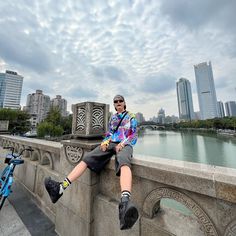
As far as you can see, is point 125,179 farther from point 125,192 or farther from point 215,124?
point 215,124

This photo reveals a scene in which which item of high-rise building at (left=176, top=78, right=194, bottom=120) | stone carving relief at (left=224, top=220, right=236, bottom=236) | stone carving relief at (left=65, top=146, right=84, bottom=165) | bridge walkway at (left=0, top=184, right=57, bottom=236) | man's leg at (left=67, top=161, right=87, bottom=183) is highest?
high-rise building at (left=176, top=78, right=194, bottom=120)

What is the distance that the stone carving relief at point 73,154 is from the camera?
1846mm

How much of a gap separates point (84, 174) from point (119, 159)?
0.70 meters

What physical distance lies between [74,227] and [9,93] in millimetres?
86408

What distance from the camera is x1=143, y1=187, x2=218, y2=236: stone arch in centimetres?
96

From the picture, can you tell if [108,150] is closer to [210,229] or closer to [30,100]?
[210,229]

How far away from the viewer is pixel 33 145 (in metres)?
3.07

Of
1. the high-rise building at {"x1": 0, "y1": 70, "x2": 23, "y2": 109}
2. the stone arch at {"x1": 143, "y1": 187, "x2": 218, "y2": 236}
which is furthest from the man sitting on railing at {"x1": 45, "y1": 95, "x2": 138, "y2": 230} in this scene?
the high-rise building at {"x1": 0, "y1": 70, "x2": 23, "y2": 109}

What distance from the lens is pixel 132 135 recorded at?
1669 mm

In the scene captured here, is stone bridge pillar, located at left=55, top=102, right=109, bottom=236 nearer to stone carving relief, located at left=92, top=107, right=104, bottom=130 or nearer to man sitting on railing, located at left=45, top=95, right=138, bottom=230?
stone carving relief, located at left=92, top=107, right=104, bottom=130

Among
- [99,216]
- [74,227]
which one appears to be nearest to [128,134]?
[99,216]

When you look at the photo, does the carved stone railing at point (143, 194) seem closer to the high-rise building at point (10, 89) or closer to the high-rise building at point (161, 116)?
the high-rise building at point (10, 89)

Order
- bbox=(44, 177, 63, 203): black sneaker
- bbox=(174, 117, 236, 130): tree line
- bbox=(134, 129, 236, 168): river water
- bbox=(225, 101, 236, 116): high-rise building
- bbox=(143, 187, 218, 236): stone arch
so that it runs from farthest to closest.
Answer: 1. bbox=(225, 101, 236, 116): high-rise building
2. bbox=(174, 117, 236, 130): tree line
3. bbox=(134, 129, 236, 168): river water
4. bbox=(44, 177, 63, 203): black sneaker
5. bbox=(143, 187, 218, 236): stone arch

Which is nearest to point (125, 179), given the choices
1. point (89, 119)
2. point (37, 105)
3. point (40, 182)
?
point (89, 119)
